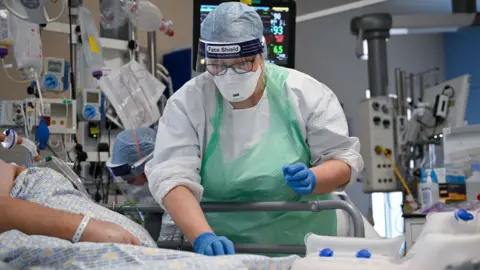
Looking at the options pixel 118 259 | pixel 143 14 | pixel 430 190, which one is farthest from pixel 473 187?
pixel 118 259

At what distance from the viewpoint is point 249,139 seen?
2182 millimetres

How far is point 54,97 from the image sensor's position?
166 inches

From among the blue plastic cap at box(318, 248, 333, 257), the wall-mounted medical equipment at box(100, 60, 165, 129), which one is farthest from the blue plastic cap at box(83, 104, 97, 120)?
the blue plastic cap at box(318, 248, 333, 257)

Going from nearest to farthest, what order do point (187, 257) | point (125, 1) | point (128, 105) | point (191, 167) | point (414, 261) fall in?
point (414, 261) → point (187, 257) → point (191, 167) → point (125, 1) → point (128, 105)

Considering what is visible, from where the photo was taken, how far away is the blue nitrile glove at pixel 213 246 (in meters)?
1.69

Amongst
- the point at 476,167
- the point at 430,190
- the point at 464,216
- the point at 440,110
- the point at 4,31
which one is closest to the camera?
the point at 464,216

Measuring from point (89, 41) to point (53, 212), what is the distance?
2.74m

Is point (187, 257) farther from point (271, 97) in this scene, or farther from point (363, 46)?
point (363, 46)

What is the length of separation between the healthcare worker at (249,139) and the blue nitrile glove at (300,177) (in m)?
0.06

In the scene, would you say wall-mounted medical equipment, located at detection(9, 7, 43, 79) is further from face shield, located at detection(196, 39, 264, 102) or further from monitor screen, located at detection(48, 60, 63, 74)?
face shield, located at detection(196, 39, 264, 102)

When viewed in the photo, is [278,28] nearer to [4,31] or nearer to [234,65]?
[234,65]

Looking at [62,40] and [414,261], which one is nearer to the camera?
[414,261]

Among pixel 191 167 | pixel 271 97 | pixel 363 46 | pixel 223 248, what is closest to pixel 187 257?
pixel 223 248

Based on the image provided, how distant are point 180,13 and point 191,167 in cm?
474
